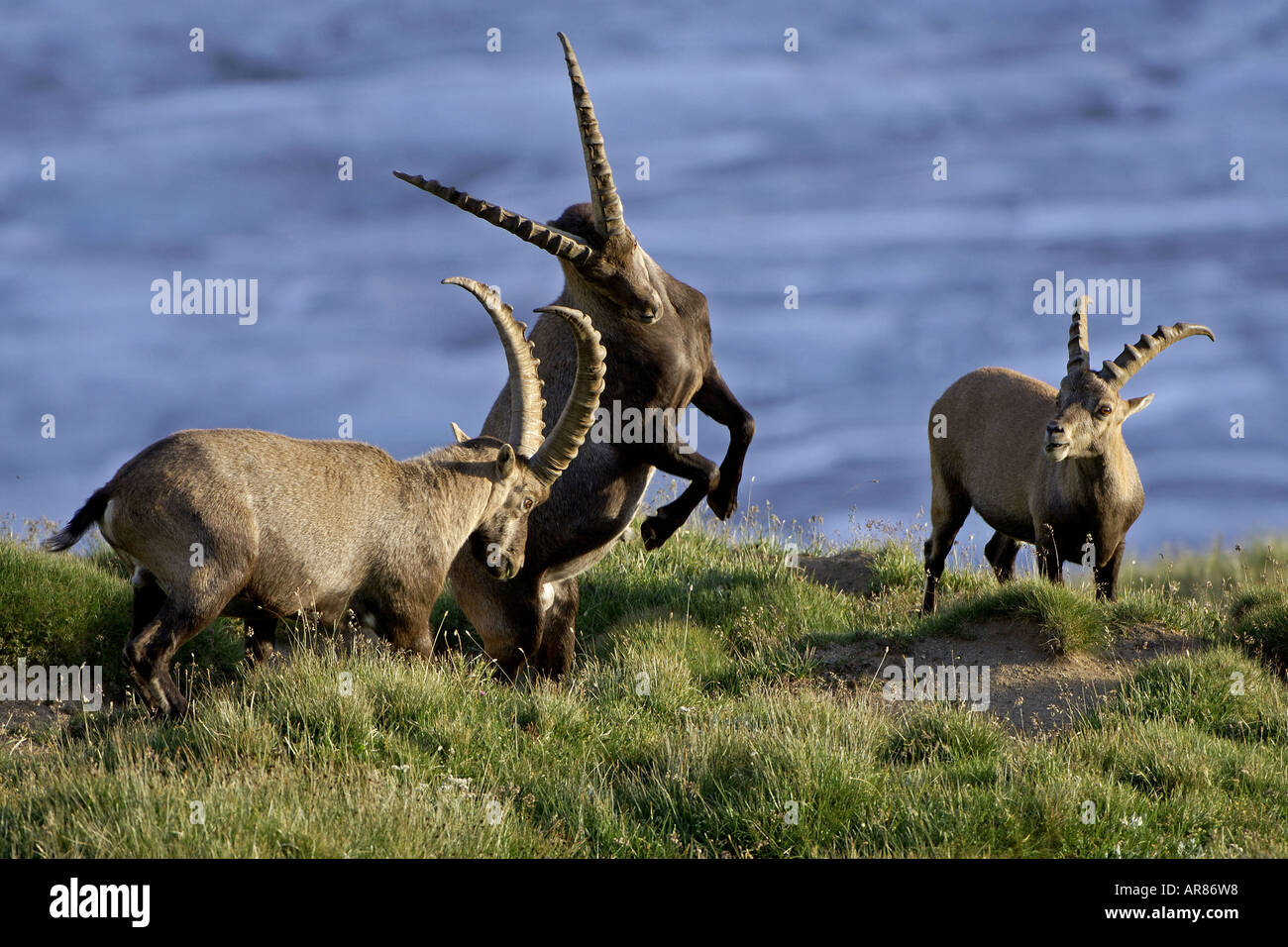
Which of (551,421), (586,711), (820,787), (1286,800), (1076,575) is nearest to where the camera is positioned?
(820,787)

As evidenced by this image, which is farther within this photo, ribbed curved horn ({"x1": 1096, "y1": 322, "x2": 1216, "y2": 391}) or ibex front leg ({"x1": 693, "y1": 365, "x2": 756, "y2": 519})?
ribbed curved horn ({"x1": 1096, "y1": 322, "x2": 1216, "y2": 391})

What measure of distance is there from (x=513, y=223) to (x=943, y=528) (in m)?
6.58

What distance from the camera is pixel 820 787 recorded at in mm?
5484

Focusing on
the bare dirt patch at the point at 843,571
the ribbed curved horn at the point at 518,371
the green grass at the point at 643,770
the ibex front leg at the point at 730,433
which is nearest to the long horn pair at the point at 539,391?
the ribbed curved horn at the point at 518,371

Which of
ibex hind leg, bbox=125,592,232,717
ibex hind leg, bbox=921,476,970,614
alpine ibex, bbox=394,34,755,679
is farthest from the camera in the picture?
ibex hind leg, bbox=921,476,970,614

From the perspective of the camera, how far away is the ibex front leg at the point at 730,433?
9.12m

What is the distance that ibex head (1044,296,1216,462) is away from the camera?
10000 millimetres

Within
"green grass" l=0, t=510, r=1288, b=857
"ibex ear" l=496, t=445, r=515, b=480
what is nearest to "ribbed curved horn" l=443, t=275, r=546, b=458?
"ibex ear" l=496, t=445, r=515, b=480

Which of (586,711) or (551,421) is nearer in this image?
(586,711)

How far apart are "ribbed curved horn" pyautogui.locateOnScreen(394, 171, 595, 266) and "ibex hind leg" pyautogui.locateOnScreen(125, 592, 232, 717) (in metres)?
3.16

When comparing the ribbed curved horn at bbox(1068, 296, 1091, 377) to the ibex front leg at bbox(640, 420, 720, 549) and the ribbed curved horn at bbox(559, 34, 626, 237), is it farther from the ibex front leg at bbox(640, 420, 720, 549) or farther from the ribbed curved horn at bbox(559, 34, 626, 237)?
the ribbed curved horn at bbox(559, 34, 626, 237)
